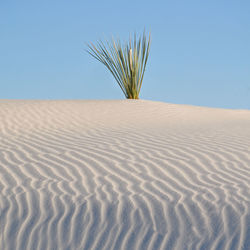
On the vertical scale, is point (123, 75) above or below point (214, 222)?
above

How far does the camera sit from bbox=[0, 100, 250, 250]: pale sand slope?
3.79 m

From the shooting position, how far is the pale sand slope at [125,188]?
3789mm

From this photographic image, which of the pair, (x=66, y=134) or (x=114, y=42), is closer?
(x=66, y=134)

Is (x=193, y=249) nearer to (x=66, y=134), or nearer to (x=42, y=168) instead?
(x=42, y=168)

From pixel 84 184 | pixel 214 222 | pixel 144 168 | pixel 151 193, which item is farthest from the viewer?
pixel 144 168

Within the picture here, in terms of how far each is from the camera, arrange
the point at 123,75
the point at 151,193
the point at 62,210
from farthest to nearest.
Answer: the point at 123,75, the point at 151,193, the point at 62,210

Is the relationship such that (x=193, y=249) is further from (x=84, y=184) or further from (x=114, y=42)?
(x=114, y=42)

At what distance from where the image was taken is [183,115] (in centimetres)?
1224

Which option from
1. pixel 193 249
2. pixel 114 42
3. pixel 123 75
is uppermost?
pixel 114 42

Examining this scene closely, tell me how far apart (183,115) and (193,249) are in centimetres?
889

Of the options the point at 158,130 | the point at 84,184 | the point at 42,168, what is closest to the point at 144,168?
the point at 84,184

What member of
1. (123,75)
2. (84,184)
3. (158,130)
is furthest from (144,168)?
(123,75)

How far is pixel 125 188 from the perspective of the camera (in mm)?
4840

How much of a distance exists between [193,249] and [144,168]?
2.24m
